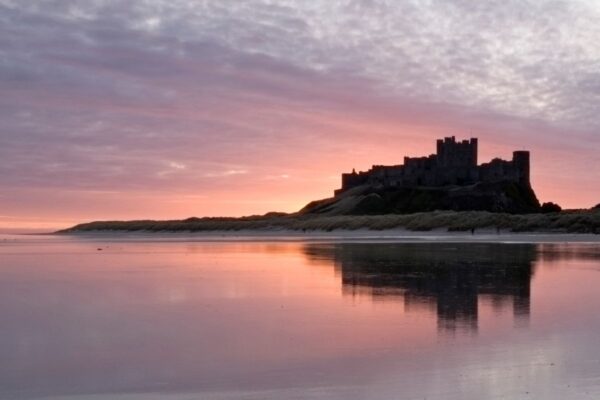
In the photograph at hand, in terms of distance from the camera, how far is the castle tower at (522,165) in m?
155

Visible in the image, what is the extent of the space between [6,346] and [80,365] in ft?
6.38

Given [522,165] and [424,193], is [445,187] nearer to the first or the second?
[424,193]

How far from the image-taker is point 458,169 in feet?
517

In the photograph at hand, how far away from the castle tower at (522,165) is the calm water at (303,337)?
142824mm

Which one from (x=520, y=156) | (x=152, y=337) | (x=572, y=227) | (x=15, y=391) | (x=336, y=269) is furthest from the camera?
(x=520, y=156)

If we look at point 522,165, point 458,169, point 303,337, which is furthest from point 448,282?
point 522,165

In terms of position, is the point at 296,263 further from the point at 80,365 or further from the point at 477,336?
the point at 80,365

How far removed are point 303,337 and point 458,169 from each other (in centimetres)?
15235

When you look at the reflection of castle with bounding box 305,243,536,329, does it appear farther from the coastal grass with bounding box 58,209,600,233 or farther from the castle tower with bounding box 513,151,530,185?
the castle tower with bounding box 513,151,530,185

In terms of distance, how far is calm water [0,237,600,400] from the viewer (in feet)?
24.0

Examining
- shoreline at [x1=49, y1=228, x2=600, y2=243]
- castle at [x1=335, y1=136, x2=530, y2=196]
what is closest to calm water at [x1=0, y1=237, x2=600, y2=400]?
shoreline at [x1=49, y1=228, x2=600, y2=243]

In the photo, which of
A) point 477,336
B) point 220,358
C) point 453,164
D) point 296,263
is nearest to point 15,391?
point 220,358

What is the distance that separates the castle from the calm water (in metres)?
141

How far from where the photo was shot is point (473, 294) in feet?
49.2
